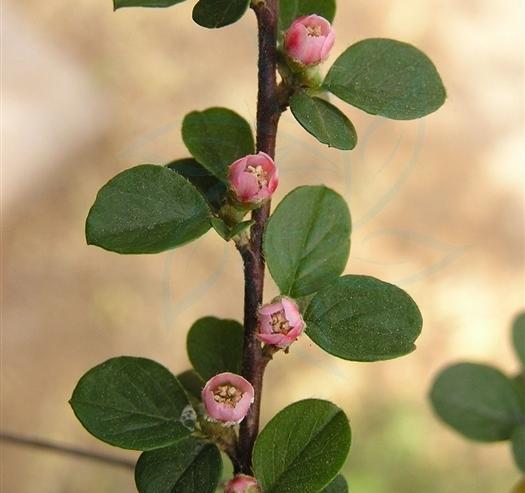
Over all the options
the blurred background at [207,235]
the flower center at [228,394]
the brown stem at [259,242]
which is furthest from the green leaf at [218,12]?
the blurred background at [207,235]

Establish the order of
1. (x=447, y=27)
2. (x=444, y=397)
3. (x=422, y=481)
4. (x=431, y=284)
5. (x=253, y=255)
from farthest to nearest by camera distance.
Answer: (x=447, y=27) < (x=431, y=284) < (x=422, y=481) < (x=444, y=397) < (x=253, y=255)

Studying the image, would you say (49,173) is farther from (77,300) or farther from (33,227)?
(77,300)

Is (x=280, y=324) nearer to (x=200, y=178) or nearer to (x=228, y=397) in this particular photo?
(x=228, y=397)

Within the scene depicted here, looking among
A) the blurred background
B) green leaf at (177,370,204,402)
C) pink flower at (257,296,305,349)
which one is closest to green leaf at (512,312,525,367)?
green leaf at (177,370,204,402)

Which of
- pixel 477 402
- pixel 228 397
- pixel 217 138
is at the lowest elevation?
pixel 477 402

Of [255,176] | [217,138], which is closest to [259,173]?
[255,176]

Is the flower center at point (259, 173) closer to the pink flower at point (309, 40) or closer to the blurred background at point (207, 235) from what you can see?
the pink flower at point (309, 40)

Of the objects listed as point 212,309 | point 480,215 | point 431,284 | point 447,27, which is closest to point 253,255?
point 212,309
